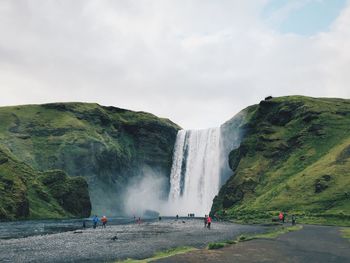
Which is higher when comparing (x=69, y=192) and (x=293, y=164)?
(x=293, y=164)

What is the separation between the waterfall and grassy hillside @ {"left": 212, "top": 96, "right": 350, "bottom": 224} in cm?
1335

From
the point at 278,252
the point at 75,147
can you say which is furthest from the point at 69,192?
the point at 278,252

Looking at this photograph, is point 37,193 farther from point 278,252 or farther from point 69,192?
point 278,252

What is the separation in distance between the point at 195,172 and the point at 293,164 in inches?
2056

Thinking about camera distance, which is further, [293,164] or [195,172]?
[195,172]

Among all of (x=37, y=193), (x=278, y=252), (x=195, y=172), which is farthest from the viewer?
(x=195, y=172)

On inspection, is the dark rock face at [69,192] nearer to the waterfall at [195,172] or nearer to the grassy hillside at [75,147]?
the grassy hillside at [75,147]

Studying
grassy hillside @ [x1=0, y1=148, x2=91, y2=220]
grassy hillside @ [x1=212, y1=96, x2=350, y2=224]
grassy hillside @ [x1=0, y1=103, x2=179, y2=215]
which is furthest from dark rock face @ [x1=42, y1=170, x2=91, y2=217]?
grassy hillside @ [x1=212, y1=96, x2=350, y2=224]

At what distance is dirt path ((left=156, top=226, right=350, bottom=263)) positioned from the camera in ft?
95.6

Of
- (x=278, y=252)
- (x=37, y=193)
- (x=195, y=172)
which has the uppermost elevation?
(x=195, y=172)

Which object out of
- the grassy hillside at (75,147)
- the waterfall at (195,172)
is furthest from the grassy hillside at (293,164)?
the grassy hillside at (75,147)

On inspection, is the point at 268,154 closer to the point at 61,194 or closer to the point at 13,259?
the point at 61,194

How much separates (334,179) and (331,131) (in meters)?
33.3

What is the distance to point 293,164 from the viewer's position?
112 m
